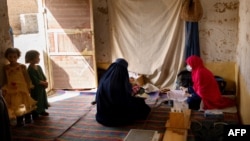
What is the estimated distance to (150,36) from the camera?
5.33 meters

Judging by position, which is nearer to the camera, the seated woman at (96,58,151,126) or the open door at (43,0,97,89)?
the seated woman at (96,58,151,126)

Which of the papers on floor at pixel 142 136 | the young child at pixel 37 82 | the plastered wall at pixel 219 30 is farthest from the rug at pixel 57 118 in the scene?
the plastered wall at pixel 219 30

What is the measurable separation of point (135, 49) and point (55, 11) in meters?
1.54

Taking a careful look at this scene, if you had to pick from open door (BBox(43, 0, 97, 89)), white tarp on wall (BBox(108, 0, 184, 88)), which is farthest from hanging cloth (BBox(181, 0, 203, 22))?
open door (BBox(43, 0, 97, 89))

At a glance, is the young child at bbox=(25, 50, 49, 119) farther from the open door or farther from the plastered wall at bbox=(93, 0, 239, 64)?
the plastered wall at bbox=(93, 0, 239, 64)

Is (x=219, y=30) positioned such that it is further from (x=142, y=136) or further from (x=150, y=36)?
(x=142, y=136)

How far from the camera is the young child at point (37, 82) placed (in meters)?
3.95

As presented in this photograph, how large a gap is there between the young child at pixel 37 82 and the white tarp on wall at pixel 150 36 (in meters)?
1.79

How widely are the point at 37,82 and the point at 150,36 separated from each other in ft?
7.23

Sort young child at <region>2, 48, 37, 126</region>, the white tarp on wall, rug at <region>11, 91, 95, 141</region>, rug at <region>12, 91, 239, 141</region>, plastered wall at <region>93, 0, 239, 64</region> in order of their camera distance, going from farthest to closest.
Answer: the white tarp on wall → plastered wall at <region>93, 0, 239, 64</region> → young child at <region>2, 48, 37, 126</region> → rug at <region>11, 91, 95, 141</region> → rug at <region>12, 91, 239, 141</region>

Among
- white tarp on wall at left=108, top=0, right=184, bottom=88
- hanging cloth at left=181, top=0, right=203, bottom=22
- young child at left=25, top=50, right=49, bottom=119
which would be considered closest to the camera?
young child at left=25, top=50, right=49, bottom=119

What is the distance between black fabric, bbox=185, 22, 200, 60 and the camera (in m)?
5.03

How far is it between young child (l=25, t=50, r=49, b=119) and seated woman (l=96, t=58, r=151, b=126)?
33.2 inches

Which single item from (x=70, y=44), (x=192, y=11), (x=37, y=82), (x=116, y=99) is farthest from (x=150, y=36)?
(x=37, y=82)
